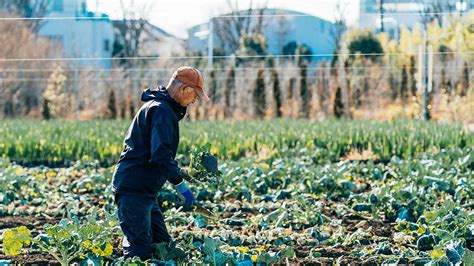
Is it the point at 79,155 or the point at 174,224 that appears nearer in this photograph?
the point at 174,224

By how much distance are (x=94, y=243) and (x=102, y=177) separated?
384 centimetres

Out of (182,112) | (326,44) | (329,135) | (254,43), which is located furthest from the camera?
(326,44)

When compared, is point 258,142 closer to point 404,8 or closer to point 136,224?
point 136,224

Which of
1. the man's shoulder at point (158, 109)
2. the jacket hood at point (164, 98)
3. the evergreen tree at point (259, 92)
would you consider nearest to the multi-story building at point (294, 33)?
the evergreen tree at point (259, 92)

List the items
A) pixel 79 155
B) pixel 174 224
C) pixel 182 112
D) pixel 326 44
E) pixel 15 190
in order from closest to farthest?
1. pixel 182 112
2. pixel 174 224
3. pixel 15 190
4. pixel 79 155
5. pixel 326 44

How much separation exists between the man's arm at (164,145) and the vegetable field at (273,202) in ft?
1.36

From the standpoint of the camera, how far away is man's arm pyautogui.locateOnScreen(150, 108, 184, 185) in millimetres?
4551

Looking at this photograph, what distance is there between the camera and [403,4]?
23.9m

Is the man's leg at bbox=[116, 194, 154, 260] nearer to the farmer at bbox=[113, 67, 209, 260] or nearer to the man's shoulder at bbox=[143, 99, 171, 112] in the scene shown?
the farmer at bbox=[113, 67, 209, 260]

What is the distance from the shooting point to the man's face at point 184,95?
4.78m

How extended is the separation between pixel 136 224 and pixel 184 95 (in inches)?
29.7

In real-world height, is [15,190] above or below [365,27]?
below

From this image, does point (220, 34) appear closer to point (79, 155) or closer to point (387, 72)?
point (387, 72)

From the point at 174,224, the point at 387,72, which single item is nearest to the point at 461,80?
the point at 387,72
